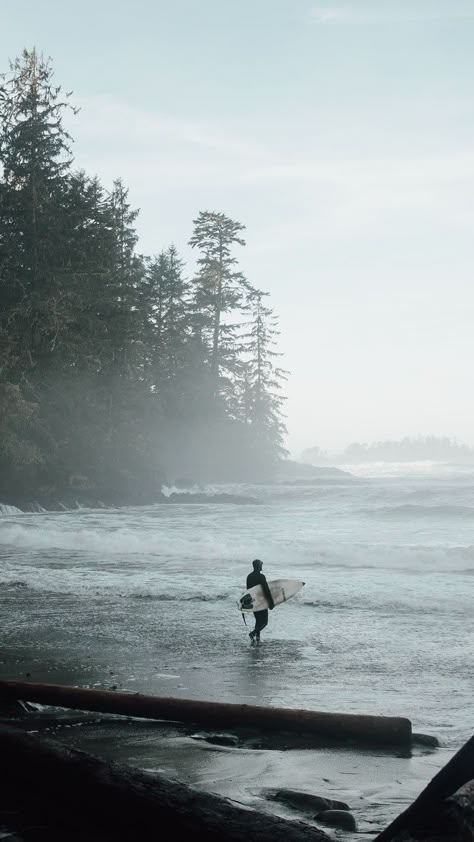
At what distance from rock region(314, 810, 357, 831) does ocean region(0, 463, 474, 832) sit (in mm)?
1176

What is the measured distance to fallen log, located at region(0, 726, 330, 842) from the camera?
10.2 feet

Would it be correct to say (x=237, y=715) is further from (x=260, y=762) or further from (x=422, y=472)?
(x=422, y=472)

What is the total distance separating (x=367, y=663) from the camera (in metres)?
9.26

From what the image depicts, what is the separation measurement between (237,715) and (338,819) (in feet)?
4.35

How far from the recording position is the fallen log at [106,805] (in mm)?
3123

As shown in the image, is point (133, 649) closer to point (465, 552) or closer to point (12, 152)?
point (465, 552)

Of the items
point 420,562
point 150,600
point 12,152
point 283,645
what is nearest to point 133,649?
point 283,645

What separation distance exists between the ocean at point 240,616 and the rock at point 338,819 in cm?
118

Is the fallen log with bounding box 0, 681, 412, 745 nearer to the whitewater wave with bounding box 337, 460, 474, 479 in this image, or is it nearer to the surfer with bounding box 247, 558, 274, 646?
the surfer with bounding box 247, 558, 274, 646

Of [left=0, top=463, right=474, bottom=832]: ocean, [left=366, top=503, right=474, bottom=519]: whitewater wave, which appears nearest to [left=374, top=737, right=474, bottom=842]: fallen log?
[left=0, top=463, right=474, bottom=832]: ocean

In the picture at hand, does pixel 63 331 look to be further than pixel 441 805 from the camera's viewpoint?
Yes

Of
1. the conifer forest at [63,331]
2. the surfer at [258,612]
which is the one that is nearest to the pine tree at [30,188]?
the conifer forest at [63,331]

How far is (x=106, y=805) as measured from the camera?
3.42 meters

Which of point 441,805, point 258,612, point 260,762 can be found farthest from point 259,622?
point 441,805
